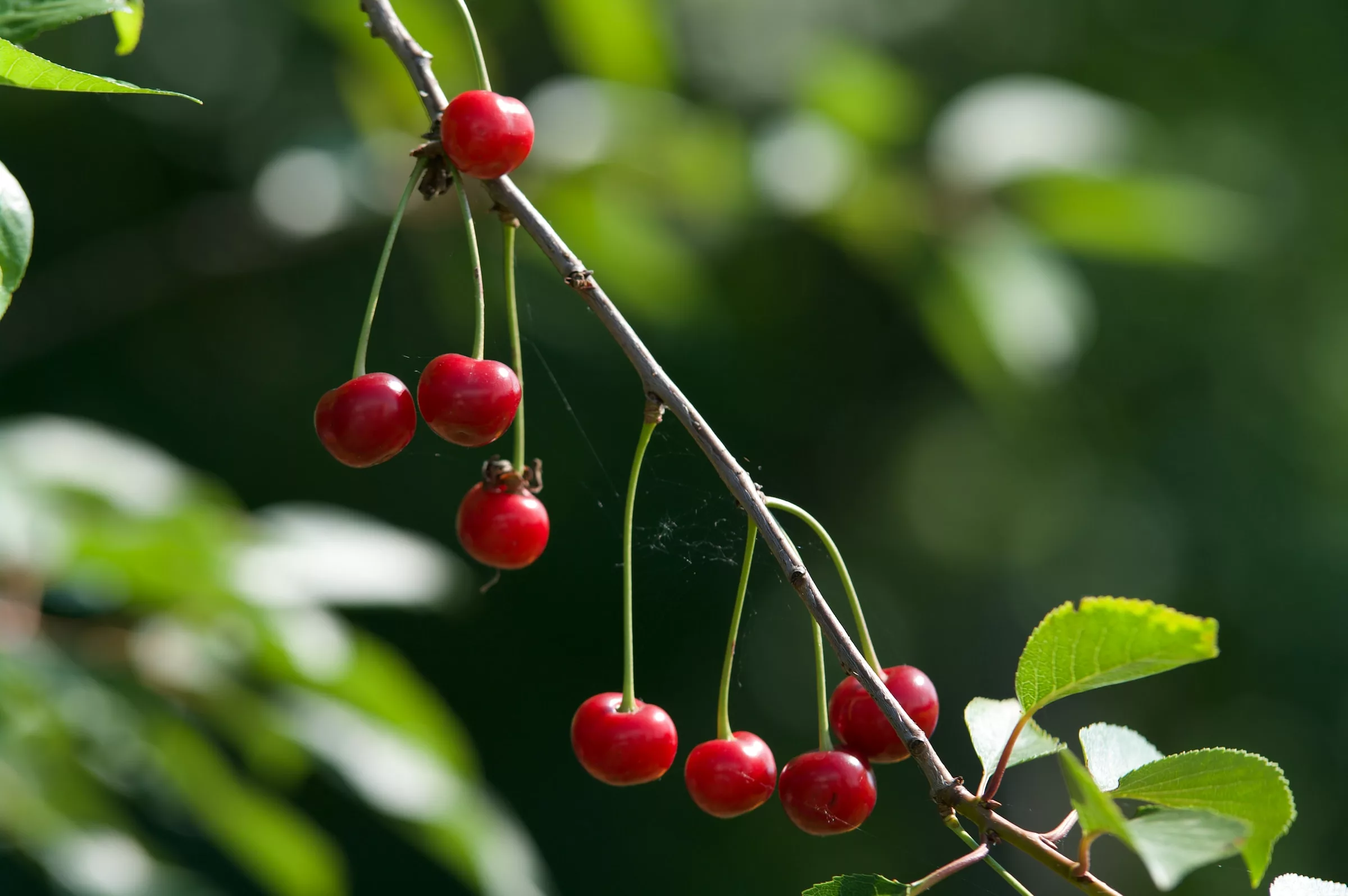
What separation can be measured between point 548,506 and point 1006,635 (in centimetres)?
364

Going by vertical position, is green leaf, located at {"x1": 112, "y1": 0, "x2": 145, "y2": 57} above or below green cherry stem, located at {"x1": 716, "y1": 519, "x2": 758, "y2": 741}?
above

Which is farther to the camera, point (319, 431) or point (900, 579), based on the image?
Result: point (900, 579)

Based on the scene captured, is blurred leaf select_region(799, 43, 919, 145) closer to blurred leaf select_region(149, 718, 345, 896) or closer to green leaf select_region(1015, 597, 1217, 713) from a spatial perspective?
blurred leaf select_region(149, 718, 345, 896)

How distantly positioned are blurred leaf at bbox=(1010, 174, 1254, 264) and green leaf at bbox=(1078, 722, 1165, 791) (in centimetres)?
206

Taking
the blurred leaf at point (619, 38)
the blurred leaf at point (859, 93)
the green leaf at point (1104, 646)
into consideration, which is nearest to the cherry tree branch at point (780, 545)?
the green leaf at point (1104, 646)

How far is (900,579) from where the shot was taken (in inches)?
324

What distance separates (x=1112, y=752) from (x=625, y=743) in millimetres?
485

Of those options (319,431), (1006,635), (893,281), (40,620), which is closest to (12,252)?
(319,431)

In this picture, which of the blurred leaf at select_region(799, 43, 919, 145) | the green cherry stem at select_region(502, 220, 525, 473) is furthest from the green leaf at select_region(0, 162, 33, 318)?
the blurred leaf at select_region(799, 43, 919, 145)

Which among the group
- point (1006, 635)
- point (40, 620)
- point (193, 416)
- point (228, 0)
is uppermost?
point (228, 0)

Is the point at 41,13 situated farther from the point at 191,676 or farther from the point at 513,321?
the point at 191,676

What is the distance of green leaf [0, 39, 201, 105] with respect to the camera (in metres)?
0.81

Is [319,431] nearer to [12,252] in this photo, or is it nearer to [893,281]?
[12,252]

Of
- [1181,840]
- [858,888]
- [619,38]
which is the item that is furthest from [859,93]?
[1181,840]
